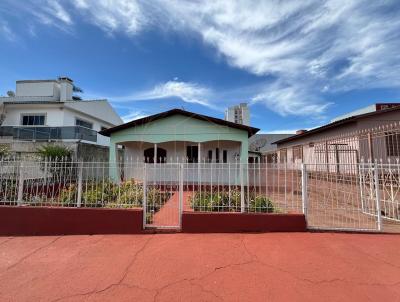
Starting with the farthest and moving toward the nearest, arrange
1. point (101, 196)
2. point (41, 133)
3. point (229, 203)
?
1. point (41, 133)
2. point (101, 196)
3. point (229, 203)

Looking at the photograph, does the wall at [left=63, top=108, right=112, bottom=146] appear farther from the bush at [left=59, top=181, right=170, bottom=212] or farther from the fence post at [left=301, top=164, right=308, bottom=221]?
the fence post at [left=301, top=164, right=308, bottom=221]

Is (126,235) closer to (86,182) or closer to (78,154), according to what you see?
(86,182)

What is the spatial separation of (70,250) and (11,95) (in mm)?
23970

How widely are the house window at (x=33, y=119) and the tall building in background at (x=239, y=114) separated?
16754mm

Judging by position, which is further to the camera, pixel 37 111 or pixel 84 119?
pixel 84 119

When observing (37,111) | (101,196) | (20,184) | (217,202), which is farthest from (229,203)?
(37,111)

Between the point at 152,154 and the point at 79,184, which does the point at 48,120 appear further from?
the point at 79,184

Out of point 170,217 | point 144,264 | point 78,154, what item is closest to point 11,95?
point 78,154

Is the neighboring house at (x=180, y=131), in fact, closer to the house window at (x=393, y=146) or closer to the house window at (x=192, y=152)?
the house window at (x=192, y=152)

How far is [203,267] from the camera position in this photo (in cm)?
381

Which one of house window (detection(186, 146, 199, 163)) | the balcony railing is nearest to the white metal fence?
house window (detection(186, 146, 199, 163))

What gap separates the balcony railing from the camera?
57.5ft

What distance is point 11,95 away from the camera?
22125 millimetres

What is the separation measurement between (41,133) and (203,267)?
18638 millimetres
